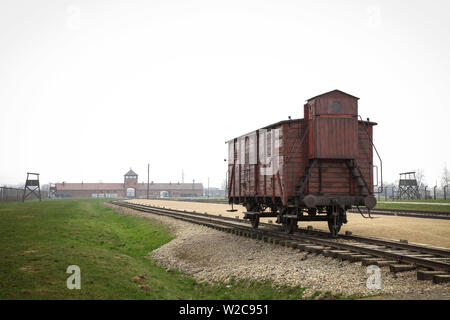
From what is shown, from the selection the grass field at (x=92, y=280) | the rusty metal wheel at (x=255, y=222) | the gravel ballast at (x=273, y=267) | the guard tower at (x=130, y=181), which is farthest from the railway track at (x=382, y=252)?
the guard tower at (x=130, y=181)

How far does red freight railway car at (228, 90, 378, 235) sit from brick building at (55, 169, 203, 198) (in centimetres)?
11868

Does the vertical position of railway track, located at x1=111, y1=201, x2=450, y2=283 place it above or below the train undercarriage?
below

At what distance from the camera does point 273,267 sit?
1098 cm

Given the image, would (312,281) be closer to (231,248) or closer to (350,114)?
(231,248)

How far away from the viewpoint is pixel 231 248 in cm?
1461

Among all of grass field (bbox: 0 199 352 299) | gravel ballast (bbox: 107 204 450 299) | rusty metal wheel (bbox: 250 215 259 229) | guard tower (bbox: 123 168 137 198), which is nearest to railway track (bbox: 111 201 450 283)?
gravel ballast (bbox: 107 204 450 299)

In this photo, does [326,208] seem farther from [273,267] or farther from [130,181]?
[130,181]

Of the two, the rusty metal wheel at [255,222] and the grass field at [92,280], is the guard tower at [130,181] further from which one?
the grass field at [92,280]

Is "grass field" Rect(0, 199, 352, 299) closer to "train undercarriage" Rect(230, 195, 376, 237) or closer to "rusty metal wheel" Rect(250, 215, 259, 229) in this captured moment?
"train undercarriage" Rect(230, 195, 376, 237)

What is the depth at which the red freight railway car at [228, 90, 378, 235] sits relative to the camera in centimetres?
1467

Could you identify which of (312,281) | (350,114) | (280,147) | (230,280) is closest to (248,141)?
(280,147)

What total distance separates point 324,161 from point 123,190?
12348cm

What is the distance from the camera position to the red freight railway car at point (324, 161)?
48.1 feet
